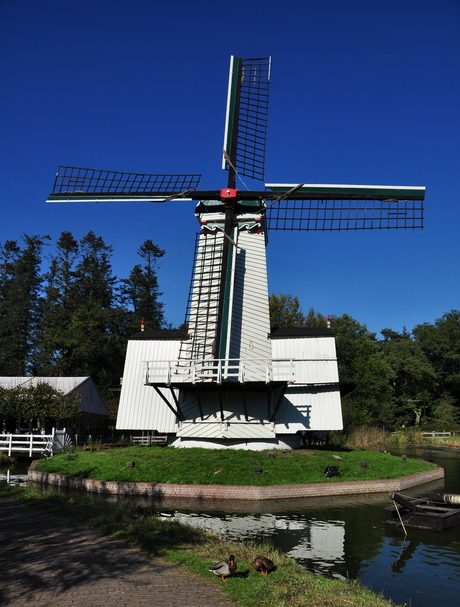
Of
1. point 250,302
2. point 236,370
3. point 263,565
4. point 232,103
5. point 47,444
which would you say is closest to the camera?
point 263,565

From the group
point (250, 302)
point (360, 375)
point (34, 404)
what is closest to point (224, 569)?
point (250, 302)

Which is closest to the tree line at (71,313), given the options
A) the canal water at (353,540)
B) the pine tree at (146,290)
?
the pine tree at (146,290)

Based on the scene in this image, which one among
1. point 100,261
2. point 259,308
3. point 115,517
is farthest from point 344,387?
point 100,261

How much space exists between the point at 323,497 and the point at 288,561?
29.3ft

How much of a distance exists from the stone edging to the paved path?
688 cm

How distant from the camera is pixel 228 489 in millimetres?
15992

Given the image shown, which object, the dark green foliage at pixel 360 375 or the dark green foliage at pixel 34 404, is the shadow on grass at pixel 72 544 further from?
the dark green foliage at pixel 360 375

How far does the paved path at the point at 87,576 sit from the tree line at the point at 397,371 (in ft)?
110

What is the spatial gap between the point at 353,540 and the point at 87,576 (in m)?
6.55

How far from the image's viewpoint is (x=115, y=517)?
1047cm

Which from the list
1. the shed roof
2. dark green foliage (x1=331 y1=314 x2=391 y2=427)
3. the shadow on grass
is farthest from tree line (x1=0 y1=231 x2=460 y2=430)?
the shadow on grass

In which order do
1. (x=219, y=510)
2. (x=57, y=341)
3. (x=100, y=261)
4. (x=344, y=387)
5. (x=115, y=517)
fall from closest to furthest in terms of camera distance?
1. (x=115, y=517)
2. (x=219, y=510)
3. (x=344, y=387)
4. (x=57, y=341)
5. (x=100, y=261)

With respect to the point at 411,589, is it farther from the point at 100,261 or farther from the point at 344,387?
the point at 100,261

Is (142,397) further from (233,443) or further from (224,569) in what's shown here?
(224,569)
